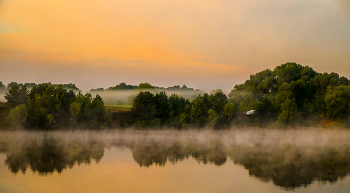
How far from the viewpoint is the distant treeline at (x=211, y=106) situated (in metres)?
40.8

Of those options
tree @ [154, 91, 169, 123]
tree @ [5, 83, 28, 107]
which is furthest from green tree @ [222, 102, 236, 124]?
tree @ [5, 83, 28, 107]

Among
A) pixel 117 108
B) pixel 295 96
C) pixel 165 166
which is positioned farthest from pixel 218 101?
pixel 165 166

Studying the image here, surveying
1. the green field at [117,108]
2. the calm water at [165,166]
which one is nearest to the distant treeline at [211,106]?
the green field at [117,108]

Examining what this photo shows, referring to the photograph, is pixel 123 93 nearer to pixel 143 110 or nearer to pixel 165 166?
pixel 143 110

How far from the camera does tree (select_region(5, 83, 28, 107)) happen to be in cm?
4094

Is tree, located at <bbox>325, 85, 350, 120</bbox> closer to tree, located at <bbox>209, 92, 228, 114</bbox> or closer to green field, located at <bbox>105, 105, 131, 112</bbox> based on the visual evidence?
tree, located at <bbox>209, 92, 228, 114</bbox>

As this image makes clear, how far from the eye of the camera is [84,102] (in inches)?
1663

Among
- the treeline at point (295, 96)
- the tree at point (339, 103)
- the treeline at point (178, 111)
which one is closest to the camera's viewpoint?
the treeline at point (178, 111)

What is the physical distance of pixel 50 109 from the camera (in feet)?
134

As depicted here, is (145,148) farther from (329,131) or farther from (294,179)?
(329,131)

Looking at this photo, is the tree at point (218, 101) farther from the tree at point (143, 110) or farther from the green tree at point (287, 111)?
the tree at point (143, 110)

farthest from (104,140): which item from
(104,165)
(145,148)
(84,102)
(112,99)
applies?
(112,99)

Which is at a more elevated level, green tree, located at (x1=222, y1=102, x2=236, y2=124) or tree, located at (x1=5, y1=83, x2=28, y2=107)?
tree, located at (x1=5, y1=83, x2=28, y2=107)

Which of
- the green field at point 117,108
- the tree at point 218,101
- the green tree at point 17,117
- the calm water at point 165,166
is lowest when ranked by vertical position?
the calm water at point 165,166
